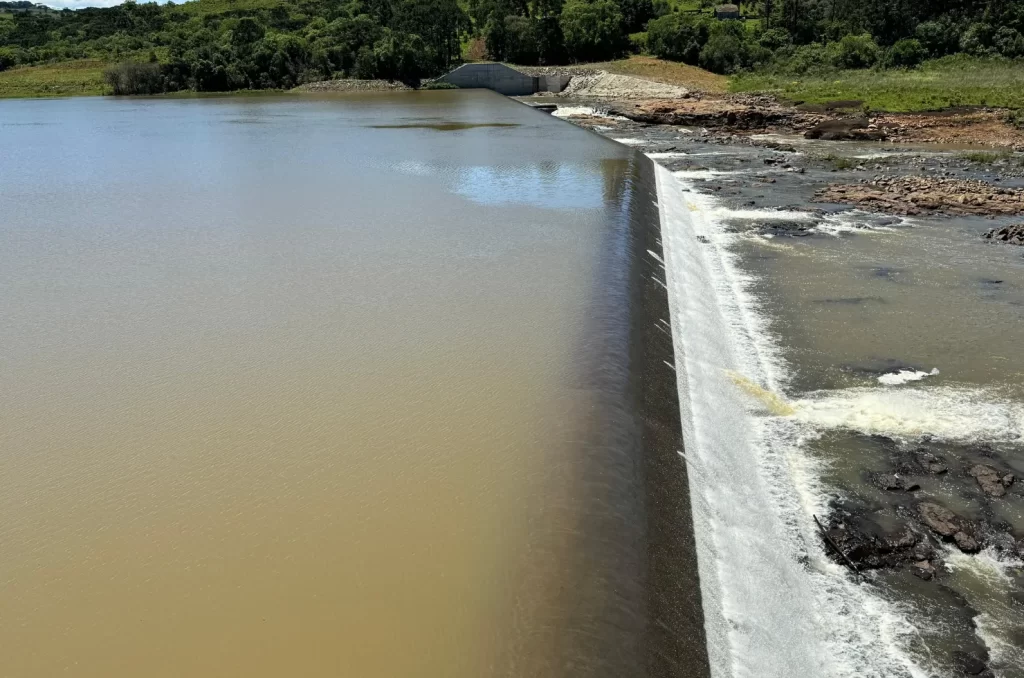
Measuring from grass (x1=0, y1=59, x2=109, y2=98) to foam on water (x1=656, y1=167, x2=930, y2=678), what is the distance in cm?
7505

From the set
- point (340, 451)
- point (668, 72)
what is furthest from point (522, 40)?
point (340, 451)

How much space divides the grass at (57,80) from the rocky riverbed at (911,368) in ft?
225

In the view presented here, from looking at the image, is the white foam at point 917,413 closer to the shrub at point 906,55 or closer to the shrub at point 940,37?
the shrub at point 906,55

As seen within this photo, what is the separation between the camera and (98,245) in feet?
39.0

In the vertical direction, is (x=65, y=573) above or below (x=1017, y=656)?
above

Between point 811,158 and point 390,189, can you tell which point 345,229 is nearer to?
point 390,189

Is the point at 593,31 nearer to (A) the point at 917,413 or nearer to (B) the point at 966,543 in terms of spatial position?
(A) the point at 917,413

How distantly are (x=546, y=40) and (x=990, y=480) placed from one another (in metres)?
63.1

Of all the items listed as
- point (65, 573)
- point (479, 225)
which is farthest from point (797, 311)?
point (65, 573)

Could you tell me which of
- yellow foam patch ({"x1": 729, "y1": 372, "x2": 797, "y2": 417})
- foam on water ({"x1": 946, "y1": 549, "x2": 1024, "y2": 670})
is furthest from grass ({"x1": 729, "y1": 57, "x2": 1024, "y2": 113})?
foam on water ({"x1": 946, "y1": 549, "x2": 1024, "y2": 670})

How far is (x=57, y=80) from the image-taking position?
72.1 m

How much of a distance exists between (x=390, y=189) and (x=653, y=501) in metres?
12.5

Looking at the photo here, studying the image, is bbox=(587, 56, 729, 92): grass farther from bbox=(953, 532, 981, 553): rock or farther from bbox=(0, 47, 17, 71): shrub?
bbox=(0, 47, 17, 71): shrub

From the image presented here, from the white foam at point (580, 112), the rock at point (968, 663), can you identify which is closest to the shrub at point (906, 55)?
the white foam at point (580, 112)
